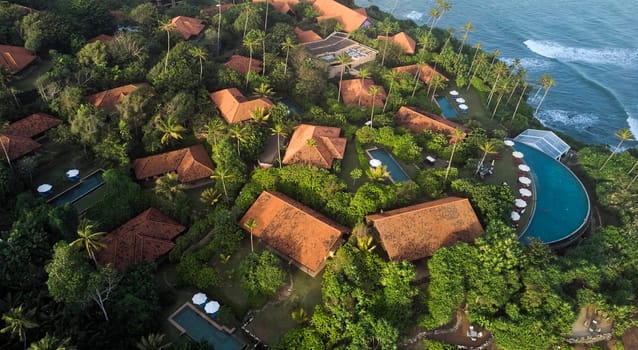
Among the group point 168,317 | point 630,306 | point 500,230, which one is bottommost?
point 168,317

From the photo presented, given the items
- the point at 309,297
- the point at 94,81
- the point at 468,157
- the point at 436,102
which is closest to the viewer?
the point at 309,297

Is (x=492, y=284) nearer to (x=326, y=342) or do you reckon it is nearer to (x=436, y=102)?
(x=326, y=342)

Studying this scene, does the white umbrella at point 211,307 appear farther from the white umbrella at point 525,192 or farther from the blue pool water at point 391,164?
the white umbrella at point 525,192

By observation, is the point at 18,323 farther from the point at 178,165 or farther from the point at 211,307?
the point at 178,165

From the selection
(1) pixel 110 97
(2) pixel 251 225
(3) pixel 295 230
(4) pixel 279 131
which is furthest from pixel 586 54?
(1) pixel 110 97

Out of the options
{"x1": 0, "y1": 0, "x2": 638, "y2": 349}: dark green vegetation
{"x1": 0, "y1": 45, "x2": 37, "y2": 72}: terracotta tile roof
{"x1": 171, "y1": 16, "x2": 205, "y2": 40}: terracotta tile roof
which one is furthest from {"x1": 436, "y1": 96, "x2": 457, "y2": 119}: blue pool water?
{"x1": 0, "y1": 45, "x2": 37, "y2": 72}: terracotta tile roof

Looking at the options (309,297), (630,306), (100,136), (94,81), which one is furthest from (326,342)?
(94,81)
